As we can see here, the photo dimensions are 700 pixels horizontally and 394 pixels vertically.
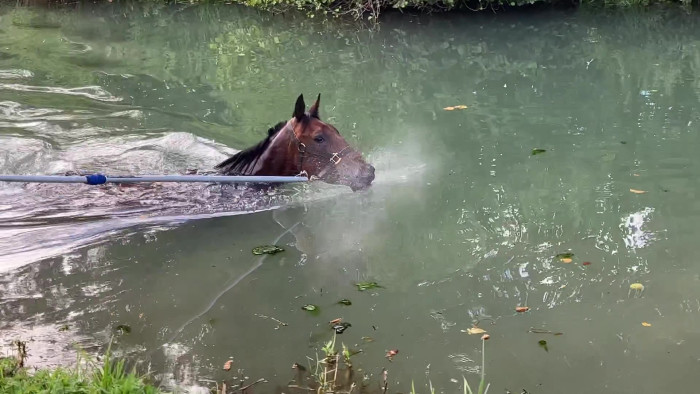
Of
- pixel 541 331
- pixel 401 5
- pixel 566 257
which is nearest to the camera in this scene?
pixel 541 331

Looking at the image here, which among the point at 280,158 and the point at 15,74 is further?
the point at 15,74

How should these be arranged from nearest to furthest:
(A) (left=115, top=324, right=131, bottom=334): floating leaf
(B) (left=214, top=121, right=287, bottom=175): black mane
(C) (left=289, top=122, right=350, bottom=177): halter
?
(A) (left=115, top=324, right=131, bottom=334): floating leaf, (C) (left=289, top=122, right=350, bottom=177): halter, (B) (left=214, top=121, right=287, bottom=175): black mane

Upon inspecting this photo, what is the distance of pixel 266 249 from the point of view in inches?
268

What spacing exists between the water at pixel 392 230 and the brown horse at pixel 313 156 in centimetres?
59

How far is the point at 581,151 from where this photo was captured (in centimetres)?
925

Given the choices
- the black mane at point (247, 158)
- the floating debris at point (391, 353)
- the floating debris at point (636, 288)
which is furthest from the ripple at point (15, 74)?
the floating debris at point (636, 288)

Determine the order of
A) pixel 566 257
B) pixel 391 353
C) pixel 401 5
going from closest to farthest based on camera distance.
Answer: pixel 391 353, pixel 566 257, pixel 401 5

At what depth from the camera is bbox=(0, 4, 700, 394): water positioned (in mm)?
5234

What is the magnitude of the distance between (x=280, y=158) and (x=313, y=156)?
1.13ft

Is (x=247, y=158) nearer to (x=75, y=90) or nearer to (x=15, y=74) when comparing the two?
(x=75, y=90)

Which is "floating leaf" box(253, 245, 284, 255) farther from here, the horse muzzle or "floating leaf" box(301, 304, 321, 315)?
"floating leaf" box(301, 304, 321, 315)

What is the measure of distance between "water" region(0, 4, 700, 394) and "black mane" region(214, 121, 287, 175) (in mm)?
474

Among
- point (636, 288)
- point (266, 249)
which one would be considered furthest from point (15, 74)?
point (636, 288)

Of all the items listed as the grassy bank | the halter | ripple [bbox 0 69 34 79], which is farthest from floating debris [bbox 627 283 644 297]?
ripple [bbox 0 69 34 79]
